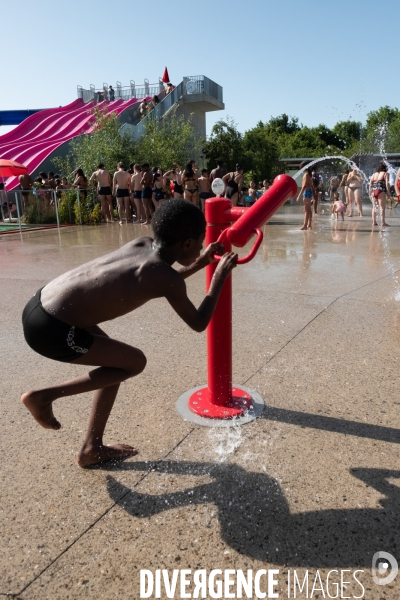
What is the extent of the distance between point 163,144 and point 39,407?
17837 mm

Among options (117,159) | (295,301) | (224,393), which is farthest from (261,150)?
(224,393)

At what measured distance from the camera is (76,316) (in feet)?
6.65

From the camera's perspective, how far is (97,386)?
83.9 inches

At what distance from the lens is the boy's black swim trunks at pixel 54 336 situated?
79.7 inches

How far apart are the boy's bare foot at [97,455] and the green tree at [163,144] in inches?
654

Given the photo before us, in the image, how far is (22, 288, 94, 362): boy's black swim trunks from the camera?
79.7 inches

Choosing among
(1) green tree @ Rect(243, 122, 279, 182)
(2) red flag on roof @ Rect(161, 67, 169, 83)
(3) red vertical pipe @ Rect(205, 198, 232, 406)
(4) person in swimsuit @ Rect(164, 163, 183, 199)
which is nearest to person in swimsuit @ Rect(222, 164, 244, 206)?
→ (4) person in swimsuit @ Rect(164, 163, 183, 199)

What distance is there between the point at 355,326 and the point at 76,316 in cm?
276

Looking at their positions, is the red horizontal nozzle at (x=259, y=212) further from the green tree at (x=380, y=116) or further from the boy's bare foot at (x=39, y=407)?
the green tree at (x=380, y=116)

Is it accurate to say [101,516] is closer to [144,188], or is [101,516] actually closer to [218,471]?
[218,471]

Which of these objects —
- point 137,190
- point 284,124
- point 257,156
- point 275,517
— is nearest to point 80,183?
point 137,190

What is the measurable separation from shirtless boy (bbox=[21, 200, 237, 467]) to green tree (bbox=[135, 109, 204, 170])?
54.2 feet

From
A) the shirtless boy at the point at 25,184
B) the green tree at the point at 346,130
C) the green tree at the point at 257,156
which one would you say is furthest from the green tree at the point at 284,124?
the shirtless boy at the point at 25,184

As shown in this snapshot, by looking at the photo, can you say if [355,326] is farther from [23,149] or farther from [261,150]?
[261,150]
